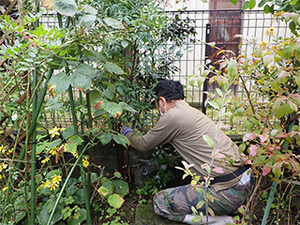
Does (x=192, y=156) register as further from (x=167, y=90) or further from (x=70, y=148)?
(x=70, y=148)

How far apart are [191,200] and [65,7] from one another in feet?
6.12

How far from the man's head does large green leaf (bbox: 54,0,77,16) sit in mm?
1264

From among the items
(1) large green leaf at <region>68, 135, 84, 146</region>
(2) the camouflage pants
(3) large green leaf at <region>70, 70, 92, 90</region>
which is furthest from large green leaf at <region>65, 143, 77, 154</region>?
(2) the camouflage pants

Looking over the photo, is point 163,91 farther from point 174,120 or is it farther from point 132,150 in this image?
point 132,150

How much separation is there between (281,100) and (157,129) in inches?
52.0

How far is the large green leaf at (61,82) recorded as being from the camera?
4.29 feet

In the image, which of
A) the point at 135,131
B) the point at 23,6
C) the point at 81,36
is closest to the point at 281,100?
the point at 81,36

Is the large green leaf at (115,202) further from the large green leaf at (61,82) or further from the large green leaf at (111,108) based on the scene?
the large green leaf at (61,82)

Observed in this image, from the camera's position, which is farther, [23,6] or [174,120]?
[174,120]

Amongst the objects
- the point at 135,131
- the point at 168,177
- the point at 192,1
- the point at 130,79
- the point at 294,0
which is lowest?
the point at 168,177

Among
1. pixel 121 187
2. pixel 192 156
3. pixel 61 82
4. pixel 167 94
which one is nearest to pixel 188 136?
pixel 192 156

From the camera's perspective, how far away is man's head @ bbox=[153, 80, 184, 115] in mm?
2393

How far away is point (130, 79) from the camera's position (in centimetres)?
242

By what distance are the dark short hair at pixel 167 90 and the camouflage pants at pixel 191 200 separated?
2.88 feet
